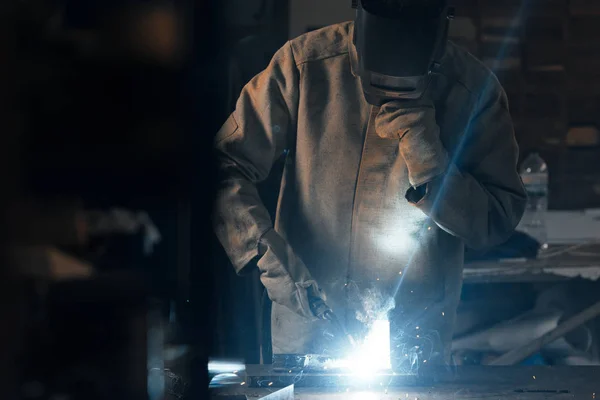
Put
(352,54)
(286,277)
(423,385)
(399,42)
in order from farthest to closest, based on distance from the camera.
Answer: (352,54), (286,277), (399,42), (423,385)

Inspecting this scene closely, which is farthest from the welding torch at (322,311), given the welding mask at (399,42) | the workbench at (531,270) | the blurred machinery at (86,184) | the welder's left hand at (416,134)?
the workbench at (531,270)

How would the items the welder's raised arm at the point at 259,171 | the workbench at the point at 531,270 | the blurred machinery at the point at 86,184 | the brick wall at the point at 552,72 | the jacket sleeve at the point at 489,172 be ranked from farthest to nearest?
1. the brick wall at the point at 552,72
2. the workbench at the point at 531,270
3. the jacket sleeve at the point at 489,172
4. the welder's raised arm at the point at 259,171
5. the blurred machinery at the point at 86,184

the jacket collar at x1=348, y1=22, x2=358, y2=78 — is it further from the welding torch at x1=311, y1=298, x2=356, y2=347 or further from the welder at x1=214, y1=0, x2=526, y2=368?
the welding torch at x1=311, y1=298, x2=356, y2=347

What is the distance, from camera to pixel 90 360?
0.43 m

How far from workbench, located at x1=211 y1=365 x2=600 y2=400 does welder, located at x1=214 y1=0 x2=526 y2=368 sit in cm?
31

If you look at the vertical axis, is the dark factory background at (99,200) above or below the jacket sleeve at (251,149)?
above

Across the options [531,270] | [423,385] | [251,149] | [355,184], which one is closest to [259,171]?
[251,149]

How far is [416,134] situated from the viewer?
1412 millimetres

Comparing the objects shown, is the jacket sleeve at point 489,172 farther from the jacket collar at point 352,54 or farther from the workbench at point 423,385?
the workbench at point 423,385

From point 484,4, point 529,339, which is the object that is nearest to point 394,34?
point 529,339

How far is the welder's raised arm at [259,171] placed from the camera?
1.45m

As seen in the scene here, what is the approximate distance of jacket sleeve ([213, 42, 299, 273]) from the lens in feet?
4.96

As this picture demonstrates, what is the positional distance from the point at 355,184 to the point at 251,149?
238 mm

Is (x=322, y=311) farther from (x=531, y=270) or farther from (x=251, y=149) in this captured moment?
(x=531, y=270)
